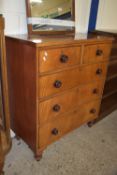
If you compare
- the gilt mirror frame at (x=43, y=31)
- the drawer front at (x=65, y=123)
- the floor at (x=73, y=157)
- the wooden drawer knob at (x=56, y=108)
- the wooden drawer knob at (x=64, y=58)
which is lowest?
the floor at (x=73, y=157)

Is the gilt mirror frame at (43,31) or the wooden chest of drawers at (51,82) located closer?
the wooden chest of drawers at (51,82)

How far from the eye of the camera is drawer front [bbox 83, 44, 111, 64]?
1323 mm

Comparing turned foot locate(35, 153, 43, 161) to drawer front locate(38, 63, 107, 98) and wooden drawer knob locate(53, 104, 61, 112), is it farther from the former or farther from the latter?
drawer front locate(38, 63, 107, 98)

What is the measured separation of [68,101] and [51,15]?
0.77 m

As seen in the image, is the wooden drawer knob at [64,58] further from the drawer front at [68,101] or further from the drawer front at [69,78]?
the drawer front at [68,101]

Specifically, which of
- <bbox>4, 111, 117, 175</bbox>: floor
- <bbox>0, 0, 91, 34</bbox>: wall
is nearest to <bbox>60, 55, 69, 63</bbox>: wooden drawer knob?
<bbox>0, 0, 91, 34</bbox>: wall

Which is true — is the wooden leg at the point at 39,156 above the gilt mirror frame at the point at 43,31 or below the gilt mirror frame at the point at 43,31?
below

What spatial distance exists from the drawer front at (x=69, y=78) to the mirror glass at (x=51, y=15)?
46 centimetres

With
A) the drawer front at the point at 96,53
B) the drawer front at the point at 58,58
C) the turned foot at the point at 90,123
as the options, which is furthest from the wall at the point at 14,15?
the turned foot at the point at 90,123

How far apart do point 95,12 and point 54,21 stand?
2.12ft

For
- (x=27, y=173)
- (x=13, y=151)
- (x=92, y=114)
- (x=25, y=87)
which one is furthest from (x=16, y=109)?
(x=92, y=114)

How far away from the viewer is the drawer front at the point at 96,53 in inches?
52.1

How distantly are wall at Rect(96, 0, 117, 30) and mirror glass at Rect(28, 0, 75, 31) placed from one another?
21.2 inches

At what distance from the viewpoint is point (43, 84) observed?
112cm
